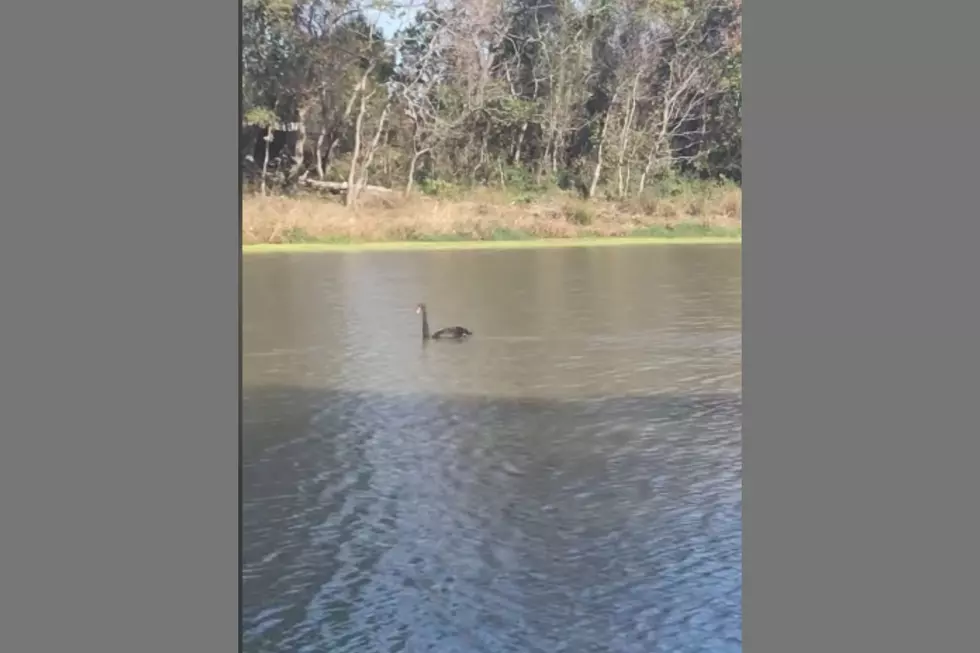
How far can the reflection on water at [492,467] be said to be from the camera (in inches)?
120

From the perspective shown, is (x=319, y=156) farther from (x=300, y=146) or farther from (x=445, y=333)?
(x=445, y=333)

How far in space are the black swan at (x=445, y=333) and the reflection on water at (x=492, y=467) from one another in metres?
0.07

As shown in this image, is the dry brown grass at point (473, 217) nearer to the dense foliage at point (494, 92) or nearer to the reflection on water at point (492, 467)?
the dense foliage at point (494, 92)

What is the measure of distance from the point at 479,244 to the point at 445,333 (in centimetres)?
287

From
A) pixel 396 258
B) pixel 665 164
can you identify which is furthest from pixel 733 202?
pixel 396 258

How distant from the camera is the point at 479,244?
8.38 metres

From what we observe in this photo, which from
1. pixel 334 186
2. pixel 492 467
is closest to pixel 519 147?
pixel 334 186

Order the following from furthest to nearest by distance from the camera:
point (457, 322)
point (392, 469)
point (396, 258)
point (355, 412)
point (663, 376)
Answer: point (396, 258)
point (457, 322)
point (663, 376)
point (355, 412)
point (392, 469)

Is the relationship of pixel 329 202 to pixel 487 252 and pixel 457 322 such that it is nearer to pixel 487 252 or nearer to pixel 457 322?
pixel 487 252

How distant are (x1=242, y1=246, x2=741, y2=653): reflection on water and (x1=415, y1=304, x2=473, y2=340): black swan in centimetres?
7

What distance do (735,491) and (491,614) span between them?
132 centimetres

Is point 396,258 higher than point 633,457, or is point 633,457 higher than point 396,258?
point 396,258

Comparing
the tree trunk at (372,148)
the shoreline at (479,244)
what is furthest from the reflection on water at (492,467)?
the tree trunk at (372,148)

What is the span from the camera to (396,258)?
7742 millimetres
